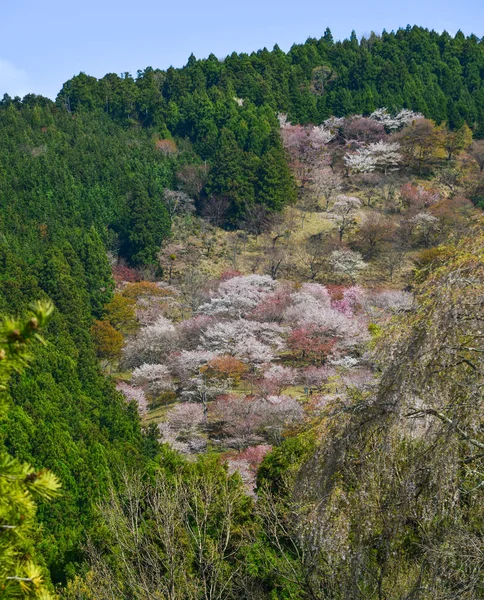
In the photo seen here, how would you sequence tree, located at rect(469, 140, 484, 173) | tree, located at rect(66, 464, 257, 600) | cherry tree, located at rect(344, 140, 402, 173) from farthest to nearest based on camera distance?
cherry tree, located at rect(344, 140, 402, 173)
tree, located at rect(469, 140, 484, 173)
tree, located at rect(66, 464, 257, 600)

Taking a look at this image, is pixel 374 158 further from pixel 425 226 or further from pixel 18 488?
pixel 18 488

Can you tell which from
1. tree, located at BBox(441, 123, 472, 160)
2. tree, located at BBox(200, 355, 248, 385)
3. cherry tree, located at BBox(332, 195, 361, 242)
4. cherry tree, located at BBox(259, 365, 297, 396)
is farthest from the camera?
tree, located at BBox(441, 123, 472, 160)

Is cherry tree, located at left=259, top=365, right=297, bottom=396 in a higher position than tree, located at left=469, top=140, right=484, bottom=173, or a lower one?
lower

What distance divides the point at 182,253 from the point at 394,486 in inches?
1482

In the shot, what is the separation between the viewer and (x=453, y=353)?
412 cm

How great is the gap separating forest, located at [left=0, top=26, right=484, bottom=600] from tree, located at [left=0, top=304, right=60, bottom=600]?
0.04 feet

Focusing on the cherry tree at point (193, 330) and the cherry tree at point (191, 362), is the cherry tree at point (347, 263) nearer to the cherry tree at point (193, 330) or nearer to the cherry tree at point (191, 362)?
the cherry tree at point (193, 330)

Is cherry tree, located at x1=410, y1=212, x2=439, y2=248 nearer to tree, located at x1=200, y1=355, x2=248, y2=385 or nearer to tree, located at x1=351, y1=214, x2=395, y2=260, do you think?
tree, located at x1=351, y1=214, x2=395, y2=260

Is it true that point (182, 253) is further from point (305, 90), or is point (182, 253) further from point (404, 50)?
point (404, 50)

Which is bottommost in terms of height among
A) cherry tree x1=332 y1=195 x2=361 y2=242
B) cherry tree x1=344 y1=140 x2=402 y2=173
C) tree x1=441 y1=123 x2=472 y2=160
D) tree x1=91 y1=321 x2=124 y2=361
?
tree x1=91 y1=321 x2=124 y2=361

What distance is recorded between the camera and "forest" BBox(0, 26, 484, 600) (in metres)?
4.21

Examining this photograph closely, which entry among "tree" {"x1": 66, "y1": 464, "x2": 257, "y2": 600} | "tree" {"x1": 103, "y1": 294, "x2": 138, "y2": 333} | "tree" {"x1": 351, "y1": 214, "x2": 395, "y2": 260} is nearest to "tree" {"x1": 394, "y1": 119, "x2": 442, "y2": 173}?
"tree" {"x1": 351, "y1": 214, "x2": 395, "y2": 260}

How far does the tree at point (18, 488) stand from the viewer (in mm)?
2453

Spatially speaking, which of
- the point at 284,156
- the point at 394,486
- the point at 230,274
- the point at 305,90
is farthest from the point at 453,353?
the point at 305,90
